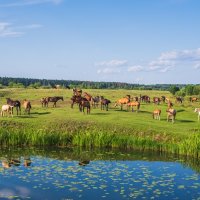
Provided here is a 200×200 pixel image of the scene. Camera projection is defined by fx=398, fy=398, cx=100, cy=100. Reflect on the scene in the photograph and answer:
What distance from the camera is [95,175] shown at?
28.4 m

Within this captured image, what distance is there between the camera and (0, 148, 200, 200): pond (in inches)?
938

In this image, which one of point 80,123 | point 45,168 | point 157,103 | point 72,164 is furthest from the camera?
point 157,103

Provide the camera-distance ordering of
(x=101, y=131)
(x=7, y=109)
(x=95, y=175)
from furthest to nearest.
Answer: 1. (x=7, y=109)
2. (x=101, y=131)
3. (x=95, y=175)

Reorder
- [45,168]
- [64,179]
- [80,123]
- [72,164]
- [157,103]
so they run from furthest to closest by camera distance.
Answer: [157,103] → [80,123] → [72,164] → [45,168] → [64,179]

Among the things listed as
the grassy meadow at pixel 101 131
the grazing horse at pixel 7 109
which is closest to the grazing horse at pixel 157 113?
the grassy meadow at pixel 101 131

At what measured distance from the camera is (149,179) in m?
27.6

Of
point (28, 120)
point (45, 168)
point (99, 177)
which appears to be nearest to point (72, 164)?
point (45, 168)

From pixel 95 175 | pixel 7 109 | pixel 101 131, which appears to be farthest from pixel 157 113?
pixel 95 175

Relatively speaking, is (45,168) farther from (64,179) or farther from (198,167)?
(198,167)

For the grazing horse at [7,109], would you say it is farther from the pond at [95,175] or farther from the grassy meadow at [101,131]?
the pond at [95,175]

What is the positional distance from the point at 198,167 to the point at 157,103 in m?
37.8

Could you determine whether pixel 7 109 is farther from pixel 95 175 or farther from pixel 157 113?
pixel 95 175

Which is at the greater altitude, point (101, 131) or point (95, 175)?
point (101, 131)

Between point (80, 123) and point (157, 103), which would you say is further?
point (157, 103)
